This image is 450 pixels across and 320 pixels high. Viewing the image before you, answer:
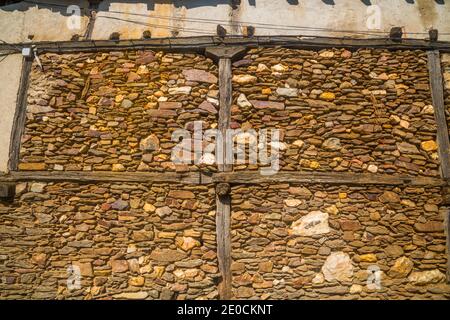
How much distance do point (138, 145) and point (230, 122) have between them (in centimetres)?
160

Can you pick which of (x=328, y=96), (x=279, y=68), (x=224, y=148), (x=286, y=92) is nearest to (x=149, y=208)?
(x=224, y=148)

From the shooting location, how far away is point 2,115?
6109mm

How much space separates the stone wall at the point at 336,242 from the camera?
5215 mm

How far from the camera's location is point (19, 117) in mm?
6012

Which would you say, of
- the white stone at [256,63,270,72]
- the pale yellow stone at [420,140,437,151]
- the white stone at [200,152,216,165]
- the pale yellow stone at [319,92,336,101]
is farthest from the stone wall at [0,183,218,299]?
the pale yellow stone at [420,140,437,151]

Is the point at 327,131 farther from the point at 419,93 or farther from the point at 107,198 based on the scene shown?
the point at 107,198

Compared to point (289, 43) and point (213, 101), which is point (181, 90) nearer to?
point (213, 101)

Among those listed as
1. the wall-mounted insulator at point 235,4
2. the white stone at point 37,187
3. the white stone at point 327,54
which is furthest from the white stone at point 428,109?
the white stone at point 37,187

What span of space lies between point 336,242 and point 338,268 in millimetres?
390

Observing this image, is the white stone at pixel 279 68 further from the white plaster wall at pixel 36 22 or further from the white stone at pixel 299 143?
the white plaster wall at pixel 36 22

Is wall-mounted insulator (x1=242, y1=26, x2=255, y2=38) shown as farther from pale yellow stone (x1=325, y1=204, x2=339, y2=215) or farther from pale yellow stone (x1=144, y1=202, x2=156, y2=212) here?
pale yellow stone (x1=144, y1=202, x2=156, y2=212)

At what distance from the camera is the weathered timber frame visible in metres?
5.42

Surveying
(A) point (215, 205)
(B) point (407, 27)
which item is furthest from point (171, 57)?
(B) point (407, 27)

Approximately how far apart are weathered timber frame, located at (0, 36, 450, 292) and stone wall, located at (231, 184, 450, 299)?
143 millimetres
